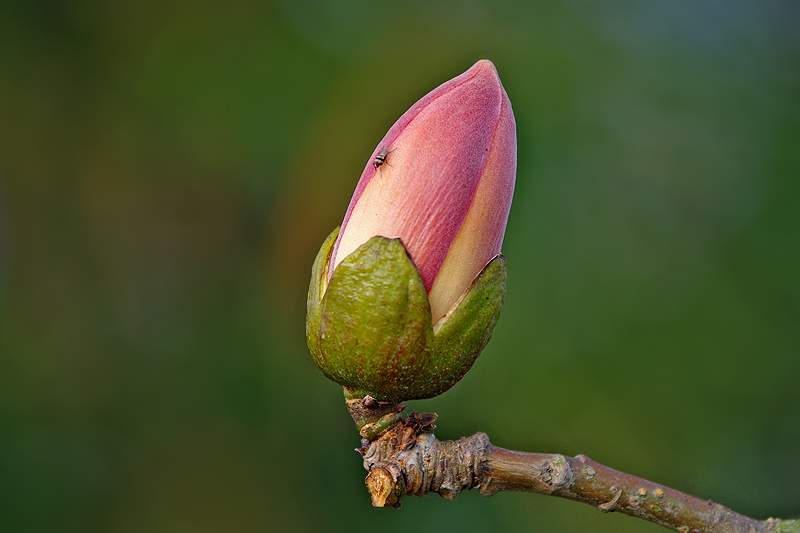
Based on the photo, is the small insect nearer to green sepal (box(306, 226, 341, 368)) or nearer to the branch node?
green sepal (box(306, 226, 341, 368))

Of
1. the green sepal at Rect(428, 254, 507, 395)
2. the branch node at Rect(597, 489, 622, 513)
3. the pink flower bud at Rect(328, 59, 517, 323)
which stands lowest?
the branch node at Rect(597, 489, 622, 513)

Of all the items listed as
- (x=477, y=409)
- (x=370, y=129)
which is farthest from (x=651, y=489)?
(x=370, y=129)

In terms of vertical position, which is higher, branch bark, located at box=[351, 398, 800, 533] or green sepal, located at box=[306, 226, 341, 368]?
green sepal, located at box=[306, 226, 341, 368]

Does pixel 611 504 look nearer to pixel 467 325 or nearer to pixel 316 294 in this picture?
pixel 467 325

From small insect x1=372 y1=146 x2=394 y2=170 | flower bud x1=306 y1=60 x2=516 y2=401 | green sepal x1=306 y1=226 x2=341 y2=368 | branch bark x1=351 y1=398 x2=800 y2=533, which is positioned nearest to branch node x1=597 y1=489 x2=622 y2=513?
branch bark x1=351 y1=398 x2=800 y2=533

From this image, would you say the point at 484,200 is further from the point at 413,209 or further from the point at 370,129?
the point at 370,129

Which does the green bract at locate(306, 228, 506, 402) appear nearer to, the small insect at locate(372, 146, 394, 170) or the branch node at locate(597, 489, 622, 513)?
the small insect at locate(372, 146, 394, 170)

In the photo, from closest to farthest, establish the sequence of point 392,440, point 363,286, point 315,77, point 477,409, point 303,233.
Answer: point 363,286 < point 392,440 < point 477,409 < point 303,233 < point 315,77

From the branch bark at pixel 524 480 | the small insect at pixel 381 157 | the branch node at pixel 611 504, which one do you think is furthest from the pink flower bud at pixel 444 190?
the branch node at pixel 611 504
